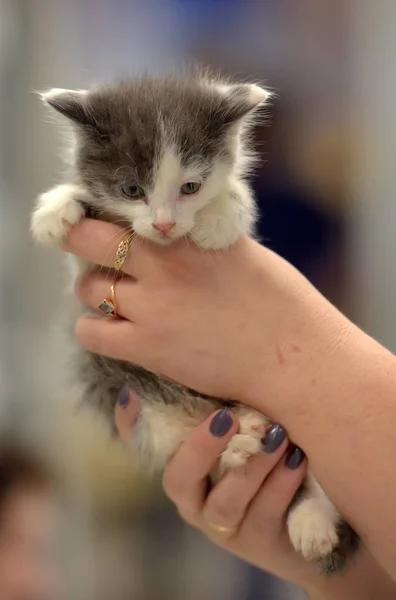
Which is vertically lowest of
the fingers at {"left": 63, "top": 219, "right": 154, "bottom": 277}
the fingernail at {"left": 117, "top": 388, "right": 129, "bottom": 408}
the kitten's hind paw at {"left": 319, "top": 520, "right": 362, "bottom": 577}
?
the kitten's hind paw at {"left": 319, "top": 520, "right": 362, "bottom": 577}

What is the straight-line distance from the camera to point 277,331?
941 millimetres

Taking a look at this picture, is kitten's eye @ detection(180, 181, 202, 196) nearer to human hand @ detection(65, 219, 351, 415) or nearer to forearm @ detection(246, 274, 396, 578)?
human hand @ detection(65, 219, 351, 415)

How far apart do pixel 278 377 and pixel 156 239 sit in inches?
11.8

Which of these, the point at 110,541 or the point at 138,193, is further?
the point at 110,541

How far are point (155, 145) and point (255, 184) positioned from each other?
69 cm

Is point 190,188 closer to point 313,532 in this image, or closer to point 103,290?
point 103,290

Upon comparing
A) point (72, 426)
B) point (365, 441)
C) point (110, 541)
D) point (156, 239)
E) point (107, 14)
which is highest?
point (107, 14)

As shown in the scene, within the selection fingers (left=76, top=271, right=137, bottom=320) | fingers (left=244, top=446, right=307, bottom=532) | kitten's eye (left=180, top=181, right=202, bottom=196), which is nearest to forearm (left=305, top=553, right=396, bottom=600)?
fingers (left=244, top=446, right=307, bottom=532)

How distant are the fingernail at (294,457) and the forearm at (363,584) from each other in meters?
0.19

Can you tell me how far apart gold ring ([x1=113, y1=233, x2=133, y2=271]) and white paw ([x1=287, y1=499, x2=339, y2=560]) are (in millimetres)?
522

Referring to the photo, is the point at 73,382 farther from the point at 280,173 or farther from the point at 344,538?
the point at 280,173

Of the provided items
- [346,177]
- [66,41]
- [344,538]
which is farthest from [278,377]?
[66,41]

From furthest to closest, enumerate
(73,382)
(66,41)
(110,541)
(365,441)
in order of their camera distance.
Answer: (110,541) < (66,41) < (73,382) < (365,441)

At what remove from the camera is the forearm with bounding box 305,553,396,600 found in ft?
3.18
